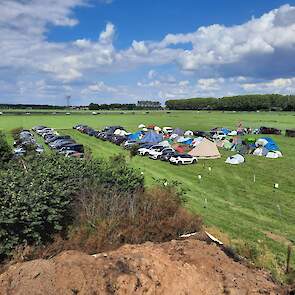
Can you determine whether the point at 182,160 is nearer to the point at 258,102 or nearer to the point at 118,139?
the point at 118,139

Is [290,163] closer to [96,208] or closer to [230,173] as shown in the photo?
[230,173]

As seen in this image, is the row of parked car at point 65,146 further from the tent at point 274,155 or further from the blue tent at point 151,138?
the tent at point 274,155

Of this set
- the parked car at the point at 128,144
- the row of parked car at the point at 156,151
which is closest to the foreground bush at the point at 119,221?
the row of parked car at the point at 156,151

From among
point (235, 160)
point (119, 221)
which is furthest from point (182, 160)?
point (119, 221)

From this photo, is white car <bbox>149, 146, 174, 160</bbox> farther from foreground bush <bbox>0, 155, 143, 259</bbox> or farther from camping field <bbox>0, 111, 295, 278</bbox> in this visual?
foreground bush <bbox>0, 155, 143, 259</bbox>

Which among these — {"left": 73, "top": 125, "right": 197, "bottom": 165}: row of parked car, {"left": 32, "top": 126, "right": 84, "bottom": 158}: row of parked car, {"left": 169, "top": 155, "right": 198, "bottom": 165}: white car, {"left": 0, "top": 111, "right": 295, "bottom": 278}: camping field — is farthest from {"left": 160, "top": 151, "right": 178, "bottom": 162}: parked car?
{"left": 32, "top": 126, "right": 84, "bottom": 158}: row of parked car

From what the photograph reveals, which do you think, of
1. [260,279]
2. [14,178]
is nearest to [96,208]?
[14,178]
